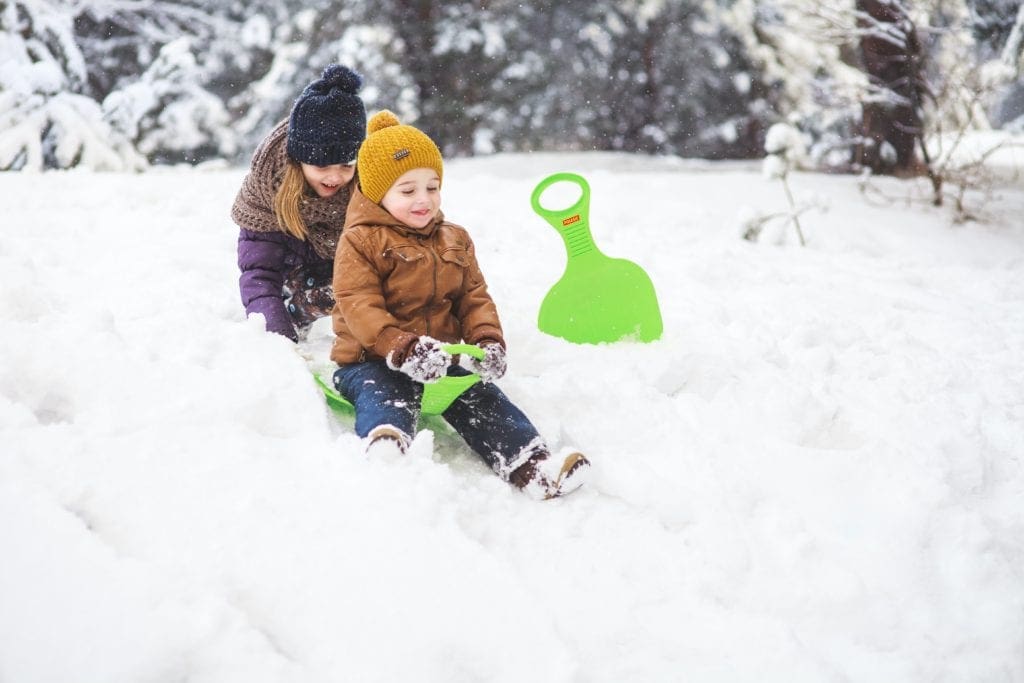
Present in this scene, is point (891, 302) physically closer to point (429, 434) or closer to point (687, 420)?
point (687, 420)

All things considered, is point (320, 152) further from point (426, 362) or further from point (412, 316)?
point (426, 362)

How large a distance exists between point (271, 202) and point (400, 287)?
0.61 metres

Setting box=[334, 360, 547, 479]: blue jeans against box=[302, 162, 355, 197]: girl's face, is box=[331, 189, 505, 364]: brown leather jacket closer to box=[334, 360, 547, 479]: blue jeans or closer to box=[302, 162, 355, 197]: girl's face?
box=[334, 360, 547, 479]: blue jeans

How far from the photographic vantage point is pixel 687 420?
196 cm

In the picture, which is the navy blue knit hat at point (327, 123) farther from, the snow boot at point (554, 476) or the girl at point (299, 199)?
the snow boot at point (554, 476)

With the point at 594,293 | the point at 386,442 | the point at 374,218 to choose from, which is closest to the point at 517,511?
the point at 386,442

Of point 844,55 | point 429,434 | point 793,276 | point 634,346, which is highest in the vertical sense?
point 429,434

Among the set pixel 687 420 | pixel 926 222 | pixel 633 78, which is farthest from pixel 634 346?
pixel 633 78

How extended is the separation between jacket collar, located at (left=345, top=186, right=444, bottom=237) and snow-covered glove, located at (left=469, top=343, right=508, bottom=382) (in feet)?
1.28

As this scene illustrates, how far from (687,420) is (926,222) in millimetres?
3309

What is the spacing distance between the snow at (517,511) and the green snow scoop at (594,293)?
91 millimetres

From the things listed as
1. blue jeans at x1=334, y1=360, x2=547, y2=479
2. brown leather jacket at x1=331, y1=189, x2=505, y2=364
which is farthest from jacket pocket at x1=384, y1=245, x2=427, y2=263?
blue jeans at x1=334, y1=360, x2=547, y2=479

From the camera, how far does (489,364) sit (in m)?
1.85

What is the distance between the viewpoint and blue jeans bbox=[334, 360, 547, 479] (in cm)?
175
